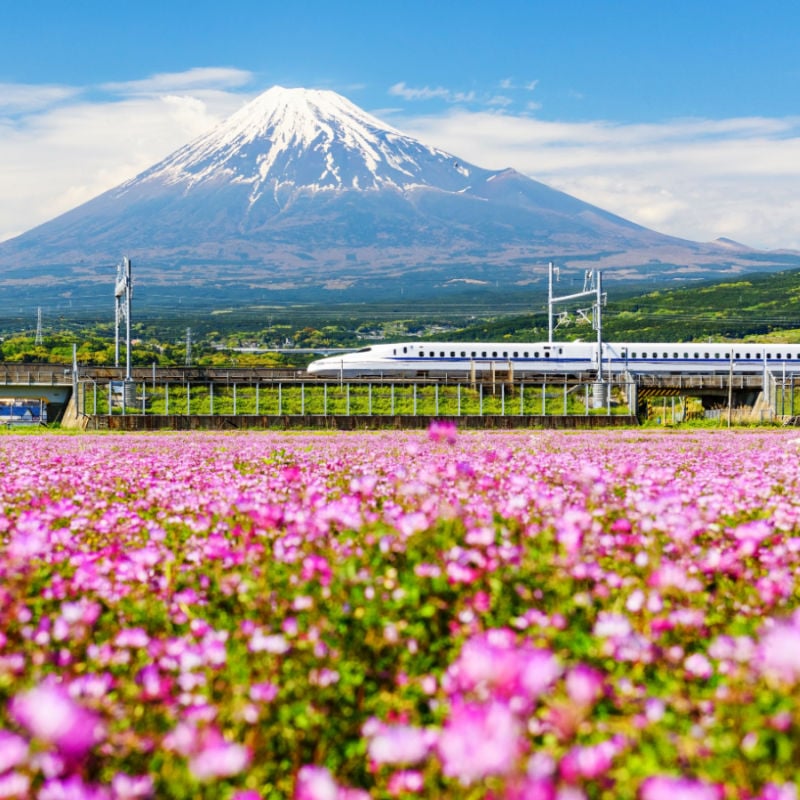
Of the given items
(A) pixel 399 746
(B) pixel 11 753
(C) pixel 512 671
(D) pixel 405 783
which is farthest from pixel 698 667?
(B) pixel 11 753

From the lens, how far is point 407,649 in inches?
175

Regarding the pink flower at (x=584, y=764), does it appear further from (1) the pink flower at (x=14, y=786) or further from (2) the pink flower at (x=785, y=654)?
(1) the pink flower at (x=14, y=786)

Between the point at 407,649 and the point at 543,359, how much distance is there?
201 feet

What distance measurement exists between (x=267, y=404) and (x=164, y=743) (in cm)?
4794

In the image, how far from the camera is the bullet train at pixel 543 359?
6309 cm

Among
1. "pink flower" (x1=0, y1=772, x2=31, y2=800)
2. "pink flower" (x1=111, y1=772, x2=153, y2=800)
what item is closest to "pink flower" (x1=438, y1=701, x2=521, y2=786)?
"pink flower" (x1=111, y1=772, x2=153, y2=800)

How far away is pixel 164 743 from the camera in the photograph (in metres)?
3.22

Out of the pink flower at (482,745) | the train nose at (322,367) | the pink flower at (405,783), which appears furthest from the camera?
the train nose at (322,367)

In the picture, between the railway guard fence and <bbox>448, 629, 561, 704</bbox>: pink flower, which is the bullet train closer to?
the railway guard fence

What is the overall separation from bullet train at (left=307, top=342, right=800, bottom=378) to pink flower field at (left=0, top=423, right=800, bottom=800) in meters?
52.3

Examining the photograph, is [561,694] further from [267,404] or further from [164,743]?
[267,404]

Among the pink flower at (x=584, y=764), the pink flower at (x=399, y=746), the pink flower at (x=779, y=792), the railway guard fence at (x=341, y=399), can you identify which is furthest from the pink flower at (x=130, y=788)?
the railway guard fence at (x=341, y=399)

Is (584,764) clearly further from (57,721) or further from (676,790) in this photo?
(57,721)

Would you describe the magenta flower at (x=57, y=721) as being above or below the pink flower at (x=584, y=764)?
above
